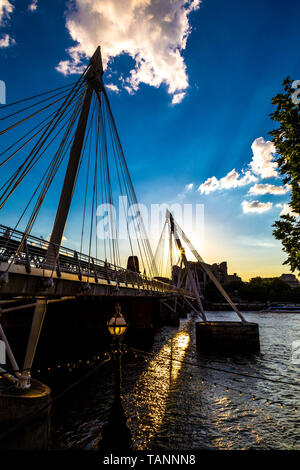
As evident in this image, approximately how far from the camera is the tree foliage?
1220 centimetres

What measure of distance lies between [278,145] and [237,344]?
21202 millimetres

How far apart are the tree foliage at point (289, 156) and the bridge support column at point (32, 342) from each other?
11.7m

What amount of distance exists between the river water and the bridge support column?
2.94m

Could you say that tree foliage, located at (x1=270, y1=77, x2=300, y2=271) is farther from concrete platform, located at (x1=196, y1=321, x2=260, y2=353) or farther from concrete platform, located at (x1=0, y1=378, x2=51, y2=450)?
concrete platform, located at (x1=196, y1=321, x2=260, y2=353)

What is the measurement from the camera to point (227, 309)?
135 meters

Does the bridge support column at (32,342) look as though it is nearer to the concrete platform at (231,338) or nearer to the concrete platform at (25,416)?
the concrete platform at (25,416)

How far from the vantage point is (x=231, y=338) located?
87.8ft

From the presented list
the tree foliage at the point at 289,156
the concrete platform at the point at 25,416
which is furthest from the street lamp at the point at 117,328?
the tree foliage at the point at 289,156

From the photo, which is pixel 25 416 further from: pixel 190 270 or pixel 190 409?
pixel 190 270

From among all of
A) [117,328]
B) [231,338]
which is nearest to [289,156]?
[117,328]

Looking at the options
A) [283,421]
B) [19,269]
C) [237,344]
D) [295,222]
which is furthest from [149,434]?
[237,344]

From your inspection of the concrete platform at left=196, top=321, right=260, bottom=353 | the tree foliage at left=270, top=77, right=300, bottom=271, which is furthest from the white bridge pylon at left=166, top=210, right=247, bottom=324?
the tree foliage at left=270, top=77, right=300, bottom=271

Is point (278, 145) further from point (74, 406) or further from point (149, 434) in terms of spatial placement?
point (74, 406)

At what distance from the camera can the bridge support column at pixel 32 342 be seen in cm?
888
